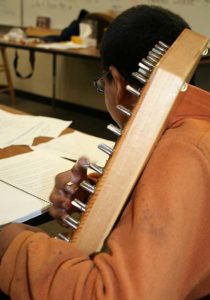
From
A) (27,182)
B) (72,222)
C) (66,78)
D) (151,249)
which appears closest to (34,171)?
(27,182)

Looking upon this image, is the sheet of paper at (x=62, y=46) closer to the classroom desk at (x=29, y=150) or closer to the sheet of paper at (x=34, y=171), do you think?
the classroom desk at (x=29, y=150)

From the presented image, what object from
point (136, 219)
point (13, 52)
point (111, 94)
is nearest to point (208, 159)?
point (136, 219)

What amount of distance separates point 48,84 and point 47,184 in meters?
3.58

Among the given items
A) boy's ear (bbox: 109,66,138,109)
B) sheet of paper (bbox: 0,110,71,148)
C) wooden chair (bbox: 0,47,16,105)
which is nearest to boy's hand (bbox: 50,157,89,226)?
boy's ear (bbox: 109,66,138,109)

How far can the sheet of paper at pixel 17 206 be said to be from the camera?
2.56ft

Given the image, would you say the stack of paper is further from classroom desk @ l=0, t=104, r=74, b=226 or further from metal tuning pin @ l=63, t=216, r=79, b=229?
metal tuning pin @ l=63, t=216, r=79, b=229

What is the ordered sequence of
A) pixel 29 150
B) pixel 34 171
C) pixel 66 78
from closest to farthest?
pixel 34 171
pixel 29 150
pixel 66 78

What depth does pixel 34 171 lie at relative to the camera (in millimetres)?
1003

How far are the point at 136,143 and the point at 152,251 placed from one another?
14 cm

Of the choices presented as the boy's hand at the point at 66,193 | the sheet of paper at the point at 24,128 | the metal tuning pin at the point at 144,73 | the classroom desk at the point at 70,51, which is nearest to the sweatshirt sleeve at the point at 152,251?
the metal tuning pin at the point at 144,73

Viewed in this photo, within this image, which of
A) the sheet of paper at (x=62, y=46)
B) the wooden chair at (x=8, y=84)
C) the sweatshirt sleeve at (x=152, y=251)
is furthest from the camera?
the wooden chair at (x=8, y=84)

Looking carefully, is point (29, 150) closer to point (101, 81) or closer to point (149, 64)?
point (101, 81)

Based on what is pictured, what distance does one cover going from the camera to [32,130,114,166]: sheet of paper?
1136mm

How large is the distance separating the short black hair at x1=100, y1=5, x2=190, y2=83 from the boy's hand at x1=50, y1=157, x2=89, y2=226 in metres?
0.21
